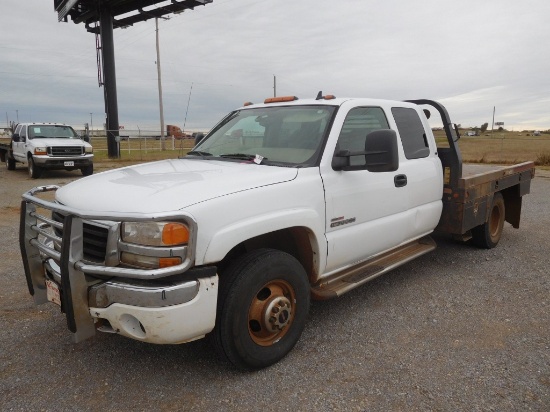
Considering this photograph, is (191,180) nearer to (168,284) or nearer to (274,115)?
(168,284)

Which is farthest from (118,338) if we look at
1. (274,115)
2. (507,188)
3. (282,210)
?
(507,188)

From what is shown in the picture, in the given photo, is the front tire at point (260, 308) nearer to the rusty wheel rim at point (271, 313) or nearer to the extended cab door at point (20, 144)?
the rusty wheel rim at point (271, 313)

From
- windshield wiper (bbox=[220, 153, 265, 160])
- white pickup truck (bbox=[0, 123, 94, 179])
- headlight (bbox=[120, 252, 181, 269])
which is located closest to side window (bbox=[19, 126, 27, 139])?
→ white pickup truck (bbox=[0, 123, 94, 179])

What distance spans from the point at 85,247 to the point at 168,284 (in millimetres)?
626

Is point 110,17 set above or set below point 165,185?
above

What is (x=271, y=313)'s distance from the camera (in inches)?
117

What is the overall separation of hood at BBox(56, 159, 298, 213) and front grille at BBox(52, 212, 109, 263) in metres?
0.11

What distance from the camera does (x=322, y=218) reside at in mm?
3297

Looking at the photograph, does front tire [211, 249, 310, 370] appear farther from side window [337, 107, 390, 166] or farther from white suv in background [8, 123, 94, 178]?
white suv in background [8, 123, 94, 178]

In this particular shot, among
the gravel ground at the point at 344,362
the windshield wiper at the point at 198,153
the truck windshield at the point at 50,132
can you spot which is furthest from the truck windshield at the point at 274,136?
the truck windshield at the point at 50,132

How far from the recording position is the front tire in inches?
108

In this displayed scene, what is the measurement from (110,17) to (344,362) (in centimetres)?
2412

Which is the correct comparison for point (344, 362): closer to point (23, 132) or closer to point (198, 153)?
point (198, 153)

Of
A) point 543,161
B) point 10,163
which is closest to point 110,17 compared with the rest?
point 10,163
